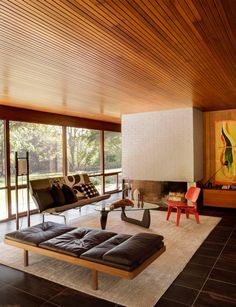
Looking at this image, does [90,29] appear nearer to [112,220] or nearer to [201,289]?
[201,289]

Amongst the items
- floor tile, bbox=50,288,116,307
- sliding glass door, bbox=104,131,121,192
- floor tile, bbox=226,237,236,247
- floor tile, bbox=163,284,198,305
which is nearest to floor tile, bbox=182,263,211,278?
floor tile, bbox=163,284,198,305

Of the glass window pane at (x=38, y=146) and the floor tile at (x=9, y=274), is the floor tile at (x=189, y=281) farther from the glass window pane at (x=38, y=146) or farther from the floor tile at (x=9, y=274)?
the glass window pane at (x=38, y=146)

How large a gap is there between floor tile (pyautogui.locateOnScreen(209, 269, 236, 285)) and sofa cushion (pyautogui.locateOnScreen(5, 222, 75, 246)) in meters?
1.88

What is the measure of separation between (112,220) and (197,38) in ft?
13.0

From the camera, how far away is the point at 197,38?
8.32 feet

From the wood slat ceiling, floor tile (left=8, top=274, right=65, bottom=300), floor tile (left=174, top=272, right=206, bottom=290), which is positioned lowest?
floor tile (left=174, top=272, right=206, bottom=290)

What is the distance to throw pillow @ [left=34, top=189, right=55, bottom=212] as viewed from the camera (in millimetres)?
4941

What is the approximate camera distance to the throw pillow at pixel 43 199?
4941mm

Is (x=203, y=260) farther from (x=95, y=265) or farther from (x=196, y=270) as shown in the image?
(x=95, y=265)

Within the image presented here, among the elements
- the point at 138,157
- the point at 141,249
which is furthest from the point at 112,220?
the point at 141,249

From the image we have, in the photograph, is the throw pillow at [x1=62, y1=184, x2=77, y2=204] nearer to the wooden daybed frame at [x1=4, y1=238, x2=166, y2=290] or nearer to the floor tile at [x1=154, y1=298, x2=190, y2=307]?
the wooden daybed frame at [x1=4, y1=238, x2=166, y2=290]

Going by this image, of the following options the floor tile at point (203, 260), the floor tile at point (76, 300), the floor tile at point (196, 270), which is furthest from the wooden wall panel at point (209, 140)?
the floor tile at point (76, 300)

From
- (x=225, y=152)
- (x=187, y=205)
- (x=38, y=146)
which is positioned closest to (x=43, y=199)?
(x=38, y=146)

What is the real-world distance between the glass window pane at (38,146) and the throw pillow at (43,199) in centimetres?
126
